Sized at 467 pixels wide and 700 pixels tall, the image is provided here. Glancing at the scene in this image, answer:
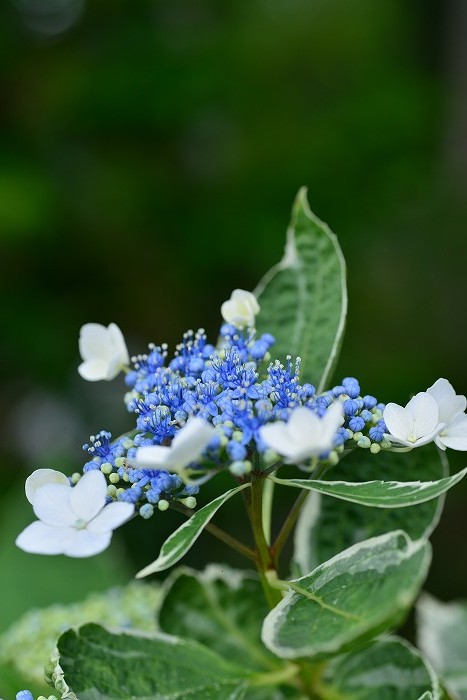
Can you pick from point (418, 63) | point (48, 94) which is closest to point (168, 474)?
point (48, 94)

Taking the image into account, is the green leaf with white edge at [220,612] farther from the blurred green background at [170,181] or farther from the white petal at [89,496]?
the blurred green background at [170,181]

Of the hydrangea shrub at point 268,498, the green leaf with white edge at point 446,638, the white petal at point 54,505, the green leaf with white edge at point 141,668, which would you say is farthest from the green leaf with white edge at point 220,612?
the white petal at point 54,505

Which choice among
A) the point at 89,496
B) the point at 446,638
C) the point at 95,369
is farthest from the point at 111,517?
the point at 446,638

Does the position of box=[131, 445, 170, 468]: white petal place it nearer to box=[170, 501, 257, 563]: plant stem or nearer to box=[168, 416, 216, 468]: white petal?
box=[168, 416, 216, 468]: white petal

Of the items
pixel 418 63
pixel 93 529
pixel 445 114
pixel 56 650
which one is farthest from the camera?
pixel 418 63

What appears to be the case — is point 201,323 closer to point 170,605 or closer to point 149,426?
point 170,605

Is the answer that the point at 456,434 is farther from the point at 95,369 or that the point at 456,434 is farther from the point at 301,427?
the point at 95,369

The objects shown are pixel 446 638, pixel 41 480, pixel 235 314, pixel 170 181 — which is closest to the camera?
pixel 41 480
